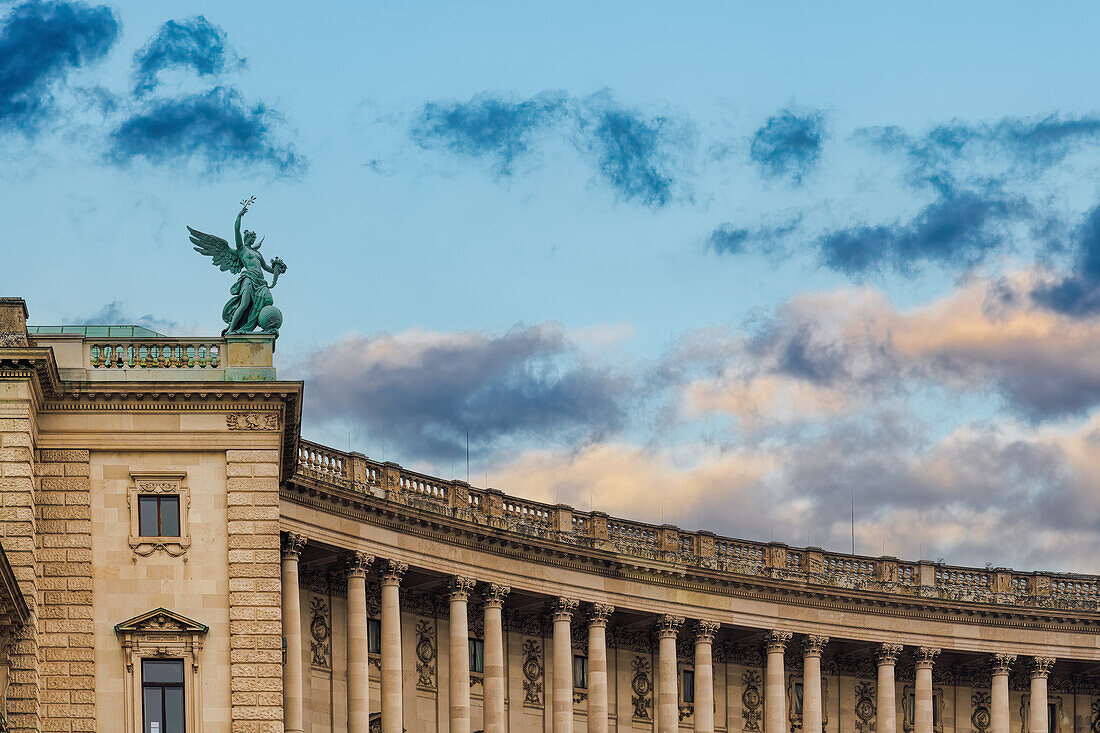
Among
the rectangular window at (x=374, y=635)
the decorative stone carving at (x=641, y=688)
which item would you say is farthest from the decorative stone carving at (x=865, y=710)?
the rectangular window at (x=374, y=635)

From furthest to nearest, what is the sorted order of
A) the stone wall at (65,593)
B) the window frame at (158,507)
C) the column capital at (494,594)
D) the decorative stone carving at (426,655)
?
the column capital at (494,594)
the decorative stone carving at (426,655)
the window frame at (158,507)
the stone wall at (65,593)

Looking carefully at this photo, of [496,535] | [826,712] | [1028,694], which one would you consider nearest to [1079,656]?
[1028,694]

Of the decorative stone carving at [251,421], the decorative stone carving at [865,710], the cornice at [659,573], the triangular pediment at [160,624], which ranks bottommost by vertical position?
the triangular pediment at [160,624]

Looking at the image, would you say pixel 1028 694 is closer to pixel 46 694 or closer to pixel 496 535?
pixel 496 535

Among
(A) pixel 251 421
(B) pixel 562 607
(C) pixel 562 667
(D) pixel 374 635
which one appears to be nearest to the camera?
(A) pixel 251 421

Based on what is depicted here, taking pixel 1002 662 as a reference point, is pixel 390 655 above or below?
below

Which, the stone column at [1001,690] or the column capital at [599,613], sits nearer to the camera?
the column capital at [599,613]

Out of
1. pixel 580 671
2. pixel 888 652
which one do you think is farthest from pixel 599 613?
pixel 888 652

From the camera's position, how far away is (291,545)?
109938mm

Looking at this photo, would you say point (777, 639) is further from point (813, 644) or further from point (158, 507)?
point (158, 507)

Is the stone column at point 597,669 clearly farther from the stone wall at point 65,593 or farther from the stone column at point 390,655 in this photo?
the stone wall at point 65,593

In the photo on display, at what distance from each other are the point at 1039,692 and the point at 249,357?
5653 centimetres

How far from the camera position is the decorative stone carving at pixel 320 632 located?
11456 centimetres

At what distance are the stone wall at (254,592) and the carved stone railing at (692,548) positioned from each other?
1633 centimetres
